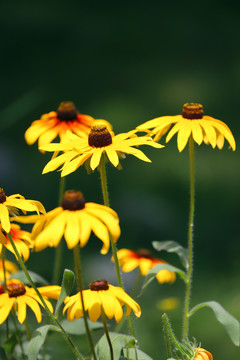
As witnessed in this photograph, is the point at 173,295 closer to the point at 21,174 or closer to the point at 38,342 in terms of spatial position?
the point at 21,174

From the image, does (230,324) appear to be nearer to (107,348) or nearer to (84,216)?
(107,348)

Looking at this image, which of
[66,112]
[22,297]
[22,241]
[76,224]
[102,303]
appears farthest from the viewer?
[66,112]

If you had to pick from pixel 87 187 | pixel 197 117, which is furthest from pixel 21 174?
pixel 197 117

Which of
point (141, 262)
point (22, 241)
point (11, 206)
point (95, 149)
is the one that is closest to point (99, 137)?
point (95, 149)

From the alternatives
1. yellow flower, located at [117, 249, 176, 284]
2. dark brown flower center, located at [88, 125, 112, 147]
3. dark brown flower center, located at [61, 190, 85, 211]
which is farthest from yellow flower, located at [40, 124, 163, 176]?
yellow flower, located at [117, 249, 176, 284]

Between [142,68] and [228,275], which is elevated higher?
[142,68]

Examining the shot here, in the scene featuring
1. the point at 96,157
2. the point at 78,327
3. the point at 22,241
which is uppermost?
the point at 96,157

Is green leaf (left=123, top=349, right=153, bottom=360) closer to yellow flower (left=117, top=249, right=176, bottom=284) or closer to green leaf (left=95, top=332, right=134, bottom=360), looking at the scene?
green leaf (left=95, top=332, right=134, bottom=360)
